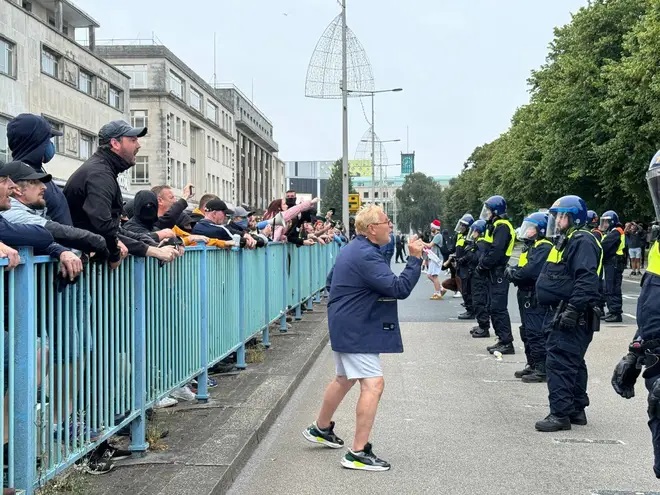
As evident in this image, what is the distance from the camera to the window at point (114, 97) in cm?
5128

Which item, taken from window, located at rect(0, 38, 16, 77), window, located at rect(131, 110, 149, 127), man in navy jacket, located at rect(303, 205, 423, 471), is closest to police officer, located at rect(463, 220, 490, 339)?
man in navy jacket, located at rect(303, 205, 423, 471)

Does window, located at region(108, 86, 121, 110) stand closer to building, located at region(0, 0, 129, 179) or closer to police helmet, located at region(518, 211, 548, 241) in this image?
building, located at region(0, 0, 129, 179)

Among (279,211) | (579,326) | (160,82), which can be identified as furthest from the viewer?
(160,82)

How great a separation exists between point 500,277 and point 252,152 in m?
94.3

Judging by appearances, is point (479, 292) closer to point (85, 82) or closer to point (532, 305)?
point (532, 305)

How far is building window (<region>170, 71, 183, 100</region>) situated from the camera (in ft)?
219

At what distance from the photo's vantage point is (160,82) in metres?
64.3

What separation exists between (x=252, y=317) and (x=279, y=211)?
12.9 feet

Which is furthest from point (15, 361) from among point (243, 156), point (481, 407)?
point (243, 156)

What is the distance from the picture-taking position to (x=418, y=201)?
13100cm

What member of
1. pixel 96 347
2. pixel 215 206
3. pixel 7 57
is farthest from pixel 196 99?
pixel 96 347

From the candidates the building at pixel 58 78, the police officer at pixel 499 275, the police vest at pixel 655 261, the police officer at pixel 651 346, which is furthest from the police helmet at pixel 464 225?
the building at pixel 58 78

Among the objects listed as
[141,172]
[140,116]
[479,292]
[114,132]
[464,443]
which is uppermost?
[140,116]

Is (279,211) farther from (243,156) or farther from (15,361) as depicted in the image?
(243,156)
